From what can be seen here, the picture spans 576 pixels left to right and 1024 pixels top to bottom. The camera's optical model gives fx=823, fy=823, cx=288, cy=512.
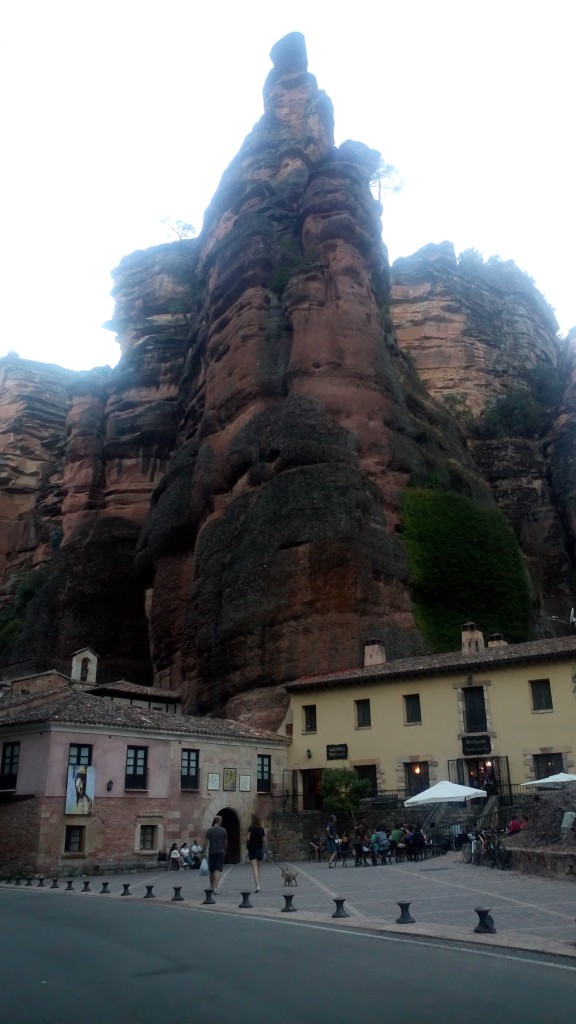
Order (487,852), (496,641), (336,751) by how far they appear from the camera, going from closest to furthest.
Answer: (487,852) → (336,751) → (496,641)

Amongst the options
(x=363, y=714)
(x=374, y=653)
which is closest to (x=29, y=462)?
(x=374, y=653)

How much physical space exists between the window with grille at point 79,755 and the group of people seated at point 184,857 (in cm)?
391

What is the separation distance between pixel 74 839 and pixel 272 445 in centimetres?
2536

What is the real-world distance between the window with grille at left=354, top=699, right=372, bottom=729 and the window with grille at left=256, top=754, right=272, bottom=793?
391 centimetres

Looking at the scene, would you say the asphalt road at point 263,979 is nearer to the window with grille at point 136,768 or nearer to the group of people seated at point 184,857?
the group of people seated at point 184,857

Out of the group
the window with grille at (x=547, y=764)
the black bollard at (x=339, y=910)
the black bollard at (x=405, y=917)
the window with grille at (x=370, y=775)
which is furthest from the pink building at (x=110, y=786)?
the black bollard at (x=405, y=917)

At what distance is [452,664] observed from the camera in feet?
101

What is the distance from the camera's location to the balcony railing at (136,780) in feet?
89.0

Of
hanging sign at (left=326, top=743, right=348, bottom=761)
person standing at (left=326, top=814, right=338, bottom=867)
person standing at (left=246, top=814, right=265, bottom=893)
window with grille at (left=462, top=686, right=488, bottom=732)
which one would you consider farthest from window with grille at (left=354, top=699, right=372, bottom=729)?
person standing at (left=246, top=814, right=265, bottom=893)

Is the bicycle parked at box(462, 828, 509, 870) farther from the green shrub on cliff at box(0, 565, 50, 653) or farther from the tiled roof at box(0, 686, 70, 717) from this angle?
the green shrub on cliff at box(0, 565, 50, 653)

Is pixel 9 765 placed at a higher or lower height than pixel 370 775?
higher

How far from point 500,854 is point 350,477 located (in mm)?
26723

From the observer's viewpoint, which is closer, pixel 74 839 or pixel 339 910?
pixel 339 910

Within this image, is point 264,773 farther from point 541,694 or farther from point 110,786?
point 541,694
